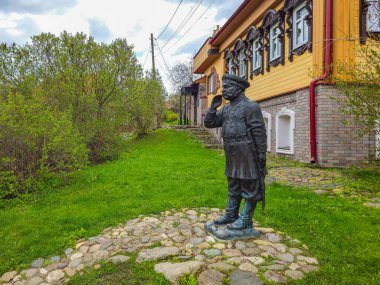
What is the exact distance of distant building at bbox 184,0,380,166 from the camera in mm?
8078

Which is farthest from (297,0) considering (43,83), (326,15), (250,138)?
(43,83)

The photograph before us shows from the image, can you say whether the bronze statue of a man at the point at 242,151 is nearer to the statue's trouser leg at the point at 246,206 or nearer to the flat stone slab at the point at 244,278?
the statue's trouser leg at the point at 246,206

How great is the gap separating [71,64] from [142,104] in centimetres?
671

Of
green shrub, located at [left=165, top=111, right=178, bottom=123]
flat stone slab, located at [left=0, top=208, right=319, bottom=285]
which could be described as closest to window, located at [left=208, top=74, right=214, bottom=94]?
green shrub, located at [left=165, top=111, right=178, bottom=123]

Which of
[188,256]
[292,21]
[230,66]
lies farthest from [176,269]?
[230,66]

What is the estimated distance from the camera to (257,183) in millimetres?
3715

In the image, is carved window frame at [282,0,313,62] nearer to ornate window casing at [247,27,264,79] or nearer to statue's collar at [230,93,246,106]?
ornate window casing at [247,27,264,79]

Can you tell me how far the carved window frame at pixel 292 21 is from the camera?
8828 mm

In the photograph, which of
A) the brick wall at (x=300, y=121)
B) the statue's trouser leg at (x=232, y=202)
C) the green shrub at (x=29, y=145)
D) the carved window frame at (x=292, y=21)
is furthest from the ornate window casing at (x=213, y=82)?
the statue's trouser leg at (x=232, y=202)

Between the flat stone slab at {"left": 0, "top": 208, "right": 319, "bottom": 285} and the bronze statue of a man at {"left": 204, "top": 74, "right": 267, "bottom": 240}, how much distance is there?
0.20m

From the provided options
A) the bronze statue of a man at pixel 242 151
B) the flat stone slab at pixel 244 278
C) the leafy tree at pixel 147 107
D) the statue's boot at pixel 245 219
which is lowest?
the flat stone slab at pixel 244 278

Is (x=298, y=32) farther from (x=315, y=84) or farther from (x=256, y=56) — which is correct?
(x=256, y=56)

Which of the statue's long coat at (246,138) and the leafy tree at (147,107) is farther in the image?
the leafy tree at (147,107)

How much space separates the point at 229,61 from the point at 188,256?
49.3 ft
